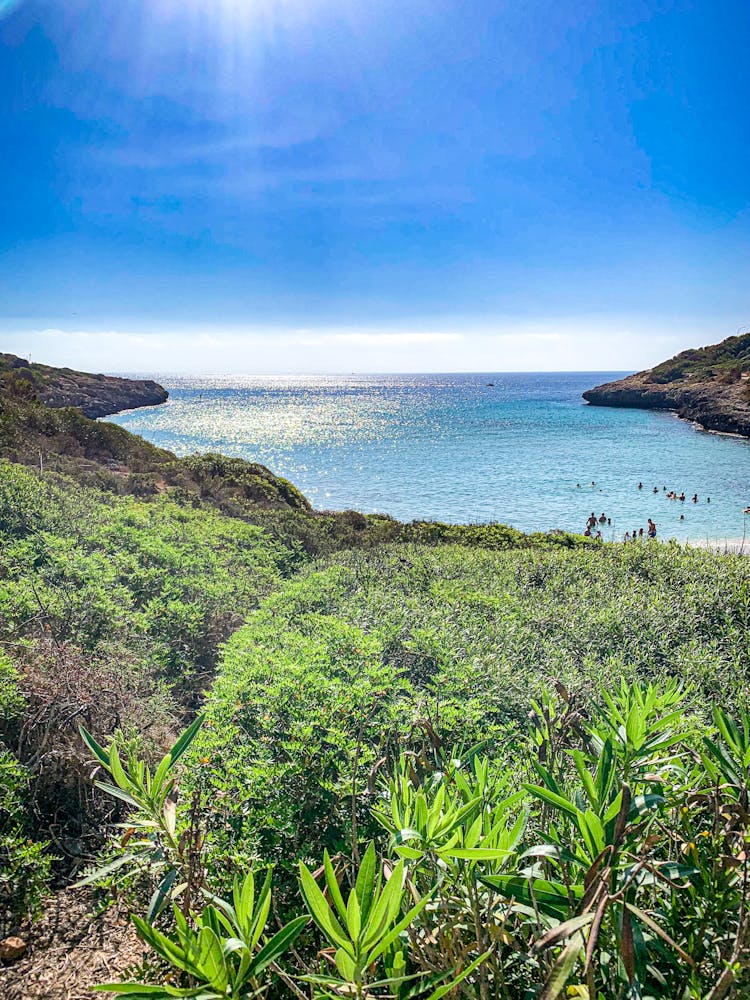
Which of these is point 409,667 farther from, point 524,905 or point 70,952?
point 524,905

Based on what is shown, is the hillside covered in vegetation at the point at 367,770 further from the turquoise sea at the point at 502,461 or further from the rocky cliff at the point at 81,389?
the rocky cliff at the point at 81,389

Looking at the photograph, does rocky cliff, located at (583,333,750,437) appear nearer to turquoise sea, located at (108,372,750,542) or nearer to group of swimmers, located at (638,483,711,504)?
turquoise sea, located at (108,372,750,542)

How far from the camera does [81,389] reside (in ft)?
223

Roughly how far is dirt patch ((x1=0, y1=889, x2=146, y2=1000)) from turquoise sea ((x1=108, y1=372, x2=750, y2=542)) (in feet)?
89.8

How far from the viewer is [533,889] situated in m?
1.11

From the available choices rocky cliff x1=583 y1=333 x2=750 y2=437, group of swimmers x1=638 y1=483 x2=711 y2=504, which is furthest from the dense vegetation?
group of swimmers x1=638 y1=483 x2=711 y2=504

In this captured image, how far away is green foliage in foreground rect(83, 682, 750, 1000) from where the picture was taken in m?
0.95

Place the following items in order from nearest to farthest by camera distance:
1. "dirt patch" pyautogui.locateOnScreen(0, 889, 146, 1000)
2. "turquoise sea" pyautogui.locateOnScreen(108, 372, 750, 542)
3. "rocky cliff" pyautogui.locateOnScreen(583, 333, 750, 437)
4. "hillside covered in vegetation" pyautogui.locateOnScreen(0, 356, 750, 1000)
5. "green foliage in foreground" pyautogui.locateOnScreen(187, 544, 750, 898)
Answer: "hillside covered in vegetation" pyautogui.locateOnScreen(0, 356, 750, 1000), "dirt patch" pyautogui.locateOnScreen(0, 889, 146, 1000), "green foliage in foreground" pyautogui.locateOnScreen(187, 544, 750, 898), "turquoise sea" pyautogui.locateOnScreen(108, 372, 750, 542), "rocky cliff" pyautogui.locateOnScreen(583, 333, 750, 437)

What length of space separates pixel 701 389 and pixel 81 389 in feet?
284

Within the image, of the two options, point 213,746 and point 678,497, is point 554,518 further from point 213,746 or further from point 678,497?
point 213,746

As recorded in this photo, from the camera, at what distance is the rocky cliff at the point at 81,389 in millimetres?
52656

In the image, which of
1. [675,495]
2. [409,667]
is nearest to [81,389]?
[675,495]

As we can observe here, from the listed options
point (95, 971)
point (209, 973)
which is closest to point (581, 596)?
point (95, 971)

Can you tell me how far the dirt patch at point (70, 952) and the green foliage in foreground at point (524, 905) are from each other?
1.07 m
